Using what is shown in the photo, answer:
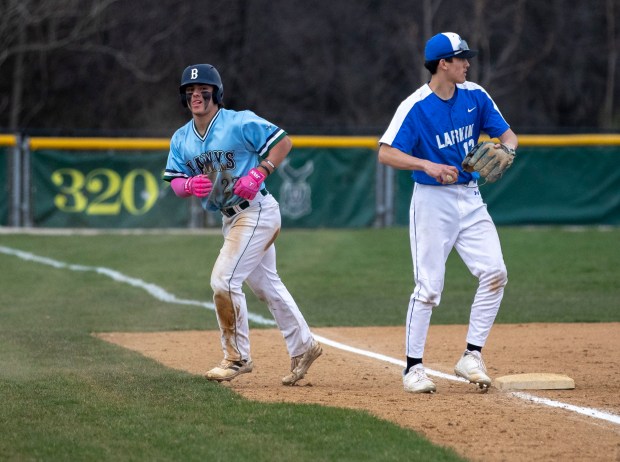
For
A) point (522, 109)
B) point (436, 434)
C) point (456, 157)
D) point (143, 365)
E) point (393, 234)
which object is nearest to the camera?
point (436, 434)

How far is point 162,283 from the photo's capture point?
1329cm

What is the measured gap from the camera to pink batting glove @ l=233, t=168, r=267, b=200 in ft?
21.0

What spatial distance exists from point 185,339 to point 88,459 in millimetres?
4384

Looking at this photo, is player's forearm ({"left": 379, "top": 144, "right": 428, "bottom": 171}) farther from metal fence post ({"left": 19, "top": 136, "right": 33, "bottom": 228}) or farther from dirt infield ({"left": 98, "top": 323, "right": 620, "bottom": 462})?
metal fence post ({"left": 19, "top": 136, "right": 33, "bottom": 228})

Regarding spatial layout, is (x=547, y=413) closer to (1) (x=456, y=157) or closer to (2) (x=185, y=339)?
(1) (x=456, y=157)

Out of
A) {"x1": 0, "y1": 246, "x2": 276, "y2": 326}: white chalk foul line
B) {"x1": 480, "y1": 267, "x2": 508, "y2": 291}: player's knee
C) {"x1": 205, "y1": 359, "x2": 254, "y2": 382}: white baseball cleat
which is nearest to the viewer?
{"x1": 480, "y1": 267, "x2": 508, "y2": 291}: player's knee

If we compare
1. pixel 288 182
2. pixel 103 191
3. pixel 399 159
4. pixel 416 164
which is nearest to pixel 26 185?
pixel 103 191

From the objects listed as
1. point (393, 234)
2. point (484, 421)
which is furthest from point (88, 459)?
point (393, 234)

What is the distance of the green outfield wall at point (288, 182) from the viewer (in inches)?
743

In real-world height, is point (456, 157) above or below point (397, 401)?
above

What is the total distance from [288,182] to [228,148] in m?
12.5

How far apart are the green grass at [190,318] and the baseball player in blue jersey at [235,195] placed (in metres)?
0.47

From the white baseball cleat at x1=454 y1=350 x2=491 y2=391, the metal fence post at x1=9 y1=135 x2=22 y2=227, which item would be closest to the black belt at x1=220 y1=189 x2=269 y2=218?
the white baseball cleat at x1=454 y1=350 x2=491 y2=391

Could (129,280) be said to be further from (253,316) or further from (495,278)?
(495,278)
